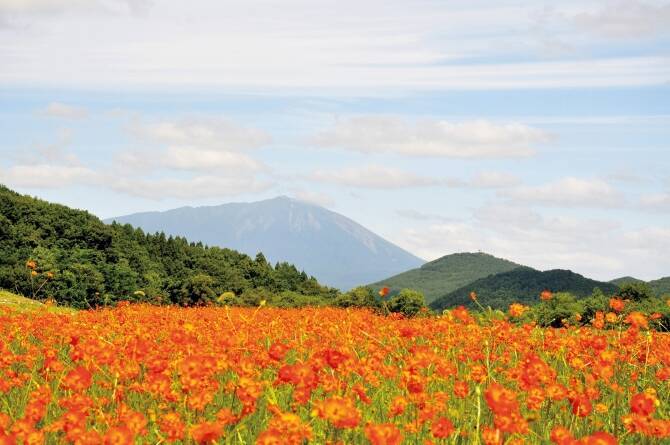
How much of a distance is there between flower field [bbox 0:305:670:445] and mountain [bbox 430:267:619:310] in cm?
2172

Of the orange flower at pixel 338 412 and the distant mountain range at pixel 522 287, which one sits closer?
the orange flower at pixel 338 412

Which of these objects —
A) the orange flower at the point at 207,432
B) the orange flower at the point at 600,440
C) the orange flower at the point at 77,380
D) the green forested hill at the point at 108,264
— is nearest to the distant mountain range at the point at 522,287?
the green forested hill at the point at 108,264

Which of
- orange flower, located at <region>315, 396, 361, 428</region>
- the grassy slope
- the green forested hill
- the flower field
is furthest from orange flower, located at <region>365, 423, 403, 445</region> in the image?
the green forested hill

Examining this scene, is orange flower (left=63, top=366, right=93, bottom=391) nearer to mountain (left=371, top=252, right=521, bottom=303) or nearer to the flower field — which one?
the flower field

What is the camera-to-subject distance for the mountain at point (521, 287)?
31.4 m

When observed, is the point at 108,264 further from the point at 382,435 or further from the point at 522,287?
the point at 382,435

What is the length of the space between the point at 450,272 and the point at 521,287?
2393cm

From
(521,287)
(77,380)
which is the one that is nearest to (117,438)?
(77,380)

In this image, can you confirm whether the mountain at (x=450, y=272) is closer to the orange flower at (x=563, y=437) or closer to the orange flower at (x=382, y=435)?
the orange flower at (x=563, y=437)

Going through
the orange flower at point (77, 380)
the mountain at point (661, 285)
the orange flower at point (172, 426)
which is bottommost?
the orange flower at point (172, 426)

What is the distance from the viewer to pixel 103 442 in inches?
143

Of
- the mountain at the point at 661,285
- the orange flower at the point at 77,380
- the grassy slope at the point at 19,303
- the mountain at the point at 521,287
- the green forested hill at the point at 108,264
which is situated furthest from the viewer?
the mountain at the point at 661,285

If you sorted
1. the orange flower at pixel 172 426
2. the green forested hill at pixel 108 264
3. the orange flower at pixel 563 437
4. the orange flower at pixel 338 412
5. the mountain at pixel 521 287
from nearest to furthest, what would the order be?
1. the orange flower at pixel 338 412
2. the orange flower at pixel 563 437
3. the orange flower at pixel 172 426
4. the green forested hill at pixel 108 264
5. the mountain at pixel 521 287

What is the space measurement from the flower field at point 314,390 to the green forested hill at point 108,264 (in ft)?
42.5
